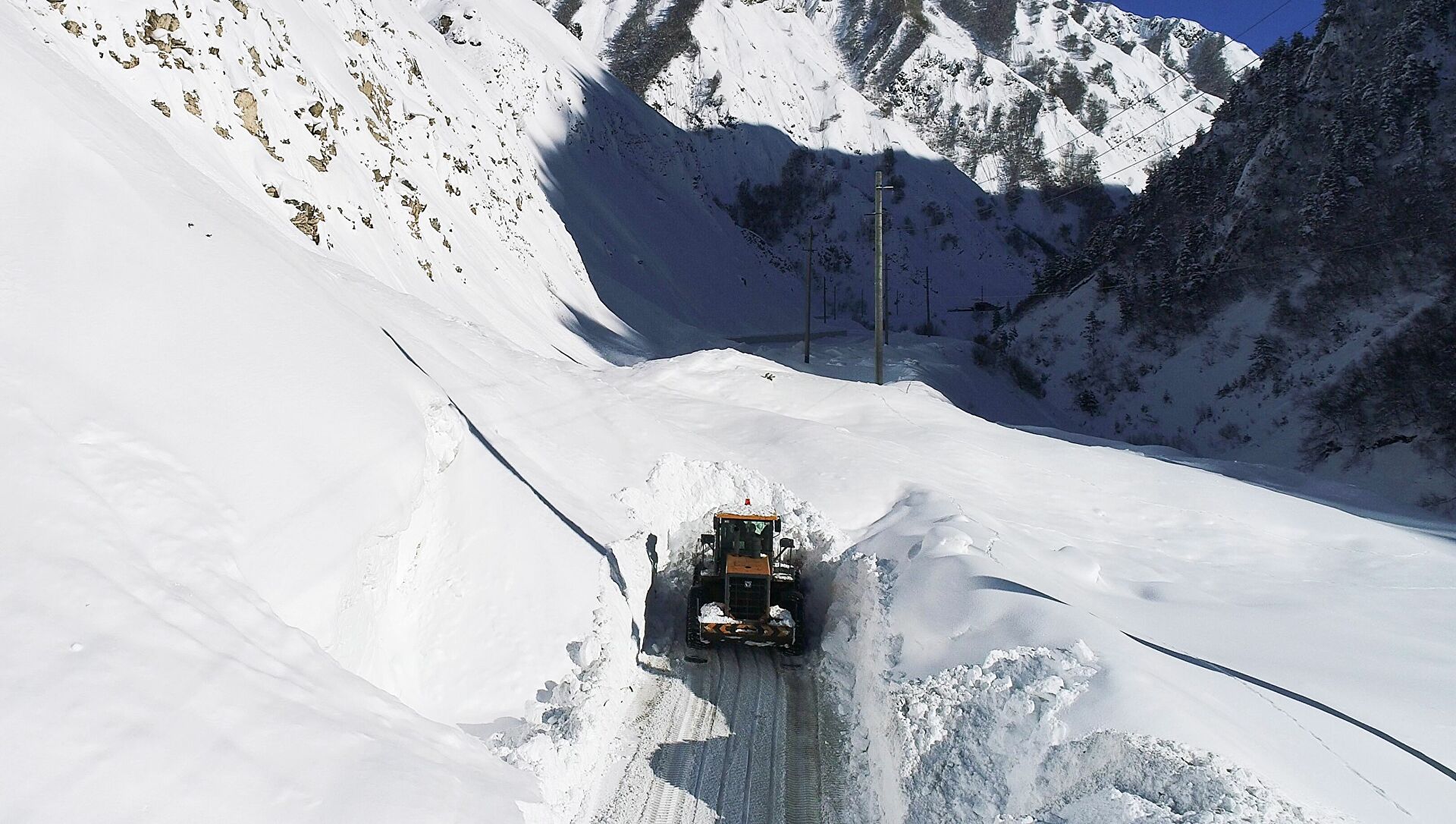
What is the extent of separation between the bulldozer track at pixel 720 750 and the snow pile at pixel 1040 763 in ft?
4.65

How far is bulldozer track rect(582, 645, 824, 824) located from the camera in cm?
856

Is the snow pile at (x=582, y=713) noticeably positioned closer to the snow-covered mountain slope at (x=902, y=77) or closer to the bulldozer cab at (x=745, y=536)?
the bulldozer cab at (x=745, y=536)

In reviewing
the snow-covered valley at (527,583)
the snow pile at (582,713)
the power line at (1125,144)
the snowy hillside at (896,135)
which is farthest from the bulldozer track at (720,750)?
the power line at (1125,144)

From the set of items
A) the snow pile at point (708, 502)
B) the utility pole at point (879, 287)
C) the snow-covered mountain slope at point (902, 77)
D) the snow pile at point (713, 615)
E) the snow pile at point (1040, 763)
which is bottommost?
the snow pile at point (713, 615)

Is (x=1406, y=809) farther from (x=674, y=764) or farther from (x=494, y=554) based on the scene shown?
(x=494, y=554)

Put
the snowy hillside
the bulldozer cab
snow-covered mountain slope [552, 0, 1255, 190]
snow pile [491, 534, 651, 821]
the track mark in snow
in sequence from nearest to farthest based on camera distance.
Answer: the track mark in snow → snow pile [491, 534, 651, 821] → the bulldozer cab → the snowy hillside → snow-covered mountain slope [552, 0, 1255, 190]

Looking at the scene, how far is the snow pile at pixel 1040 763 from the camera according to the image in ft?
19.6

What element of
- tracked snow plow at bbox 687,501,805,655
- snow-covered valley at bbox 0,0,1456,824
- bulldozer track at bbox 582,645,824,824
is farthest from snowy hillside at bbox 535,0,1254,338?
bulldozer track at bbox 582,645,824,824

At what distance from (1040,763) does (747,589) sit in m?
5.72

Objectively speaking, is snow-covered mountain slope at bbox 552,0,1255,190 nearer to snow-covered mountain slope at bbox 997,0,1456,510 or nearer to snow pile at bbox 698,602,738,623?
snow-covered mountain slope at bbox 997,0,1456,510

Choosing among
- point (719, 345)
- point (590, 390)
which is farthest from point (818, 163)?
point (590, 390)

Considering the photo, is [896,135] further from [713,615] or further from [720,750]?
[720,750]

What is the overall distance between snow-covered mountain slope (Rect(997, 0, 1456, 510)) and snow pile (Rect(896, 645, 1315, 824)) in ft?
66.8

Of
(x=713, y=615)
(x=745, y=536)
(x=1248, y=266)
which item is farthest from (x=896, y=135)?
(x=713, y=615)
